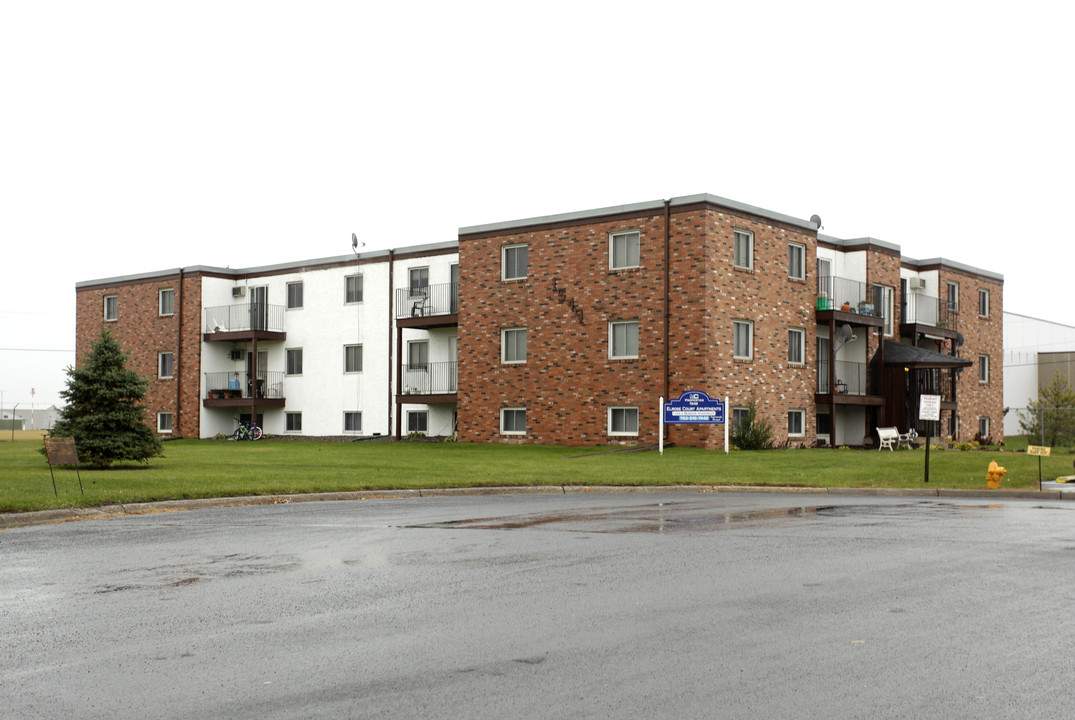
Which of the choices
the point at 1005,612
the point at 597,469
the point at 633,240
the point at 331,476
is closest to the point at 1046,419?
the point at 633,240

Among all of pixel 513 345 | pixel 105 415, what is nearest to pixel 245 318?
pixel 513 345

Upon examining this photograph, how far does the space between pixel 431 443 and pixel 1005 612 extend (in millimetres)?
31079

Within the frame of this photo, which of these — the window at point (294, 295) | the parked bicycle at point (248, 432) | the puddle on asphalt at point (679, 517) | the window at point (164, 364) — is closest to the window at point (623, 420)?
the puddle on asphalt at point (679, 517)

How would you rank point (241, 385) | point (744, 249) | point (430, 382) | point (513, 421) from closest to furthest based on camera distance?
1. point (744, 249)
2. point (513, 421)
3. point (430, 382)
4. point (241, 385)

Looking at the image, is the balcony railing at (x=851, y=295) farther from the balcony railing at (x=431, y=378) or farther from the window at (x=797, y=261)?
the balcony railing at (x=431, y=378)

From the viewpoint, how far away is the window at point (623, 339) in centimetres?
3453

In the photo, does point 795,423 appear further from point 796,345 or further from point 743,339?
point 743,339

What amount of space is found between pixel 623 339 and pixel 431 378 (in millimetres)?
9362

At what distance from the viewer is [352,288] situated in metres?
44.3

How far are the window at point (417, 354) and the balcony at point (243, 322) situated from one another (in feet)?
23.1

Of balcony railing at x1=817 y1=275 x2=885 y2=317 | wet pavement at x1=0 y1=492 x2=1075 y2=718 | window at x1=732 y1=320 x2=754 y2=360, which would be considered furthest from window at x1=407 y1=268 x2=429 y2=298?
wet pavement at x1=0 y1=492 x2=1075 y2=718

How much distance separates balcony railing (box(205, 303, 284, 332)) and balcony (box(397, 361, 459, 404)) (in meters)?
8.00

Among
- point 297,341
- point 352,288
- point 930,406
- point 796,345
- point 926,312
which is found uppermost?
point 352,288

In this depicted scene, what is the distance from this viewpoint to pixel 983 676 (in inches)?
233
